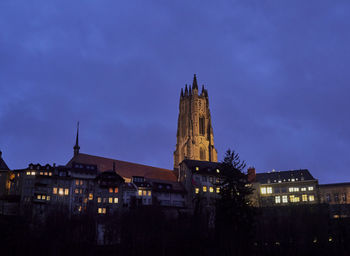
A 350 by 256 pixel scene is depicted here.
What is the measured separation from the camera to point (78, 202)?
278ft

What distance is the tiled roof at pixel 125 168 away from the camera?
322 ft

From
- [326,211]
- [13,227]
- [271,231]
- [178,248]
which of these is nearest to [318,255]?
[271,231]

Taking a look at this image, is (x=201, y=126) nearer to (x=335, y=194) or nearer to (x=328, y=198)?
(x=328, y=198)

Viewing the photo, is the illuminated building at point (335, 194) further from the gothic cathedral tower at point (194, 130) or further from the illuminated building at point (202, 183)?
the gothic cathedral tower at point (194, 130)

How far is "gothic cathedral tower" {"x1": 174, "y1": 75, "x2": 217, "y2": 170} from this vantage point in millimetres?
148750

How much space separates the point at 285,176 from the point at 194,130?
172 feet

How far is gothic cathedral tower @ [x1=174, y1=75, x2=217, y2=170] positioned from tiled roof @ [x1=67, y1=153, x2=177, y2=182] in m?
34.1

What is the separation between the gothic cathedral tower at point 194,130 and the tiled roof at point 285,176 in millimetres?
40267

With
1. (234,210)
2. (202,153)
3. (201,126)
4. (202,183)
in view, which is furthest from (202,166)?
(201,126)

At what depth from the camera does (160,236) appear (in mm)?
75000

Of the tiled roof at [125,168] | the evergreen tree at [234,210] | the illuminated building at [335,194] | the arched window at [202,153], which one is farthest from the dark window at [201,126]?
the evergreen tree at [234,210]

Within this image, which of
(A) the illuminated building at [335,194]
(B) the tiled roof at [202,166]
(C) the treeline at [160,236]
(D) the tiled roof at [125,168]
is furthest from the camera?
(A) the illuminated building at [335,194]

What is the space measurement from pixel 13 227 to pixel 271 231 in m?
49.9

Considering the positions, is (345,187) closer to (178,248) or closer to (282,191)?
(282,191)
